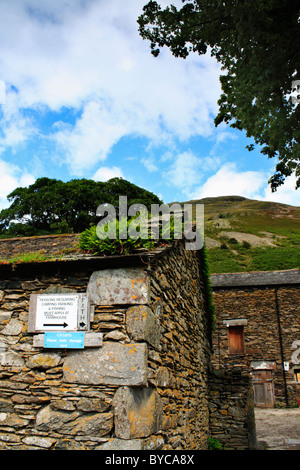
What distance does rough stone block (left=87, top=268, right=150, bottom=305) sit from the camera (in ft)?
13.2

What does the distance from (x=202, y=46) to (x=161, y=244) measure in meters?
5.18

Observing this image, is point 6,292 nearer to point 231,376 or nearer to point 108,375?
point 108,375

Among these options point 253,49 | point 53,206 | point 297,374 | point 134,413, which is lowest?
point 297,374

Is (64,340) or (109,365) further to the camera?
(64,340)

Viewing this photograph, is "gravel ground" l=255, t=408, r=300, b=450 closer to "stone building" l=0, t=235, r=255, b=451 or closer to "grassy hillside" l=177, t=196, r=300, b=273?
"stone building" l=0, t=235, r=255, b=451

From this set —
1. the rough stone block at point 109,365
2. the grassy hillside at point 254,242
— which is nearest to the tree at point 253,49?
the rough stone block at point 109,365

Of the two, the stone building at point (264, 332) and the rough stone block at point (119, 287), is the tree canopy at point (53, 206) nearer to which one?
the stone building at point (264, 332)

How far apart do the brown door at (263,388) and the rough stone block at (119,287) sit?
15.3 metres

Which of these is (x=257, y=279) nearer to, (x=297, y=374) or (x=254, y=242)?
(x=297, y=374)

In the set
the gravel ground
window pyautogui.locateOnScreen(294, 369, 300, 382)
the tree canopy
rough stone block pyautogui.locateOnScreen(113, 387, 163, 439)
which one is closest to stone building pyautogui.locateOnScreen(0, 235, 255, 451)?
rough stone block pyautogui.locateOnScreen(113, 387, 163, 439)

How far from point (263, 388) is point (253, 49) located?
52.5 ft

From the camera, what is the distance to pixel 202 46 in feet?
24.0

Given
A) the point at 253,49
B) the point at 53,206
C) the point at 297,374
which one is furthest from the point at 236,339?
the point at 53,206

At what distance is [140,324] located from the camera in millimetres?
3885
